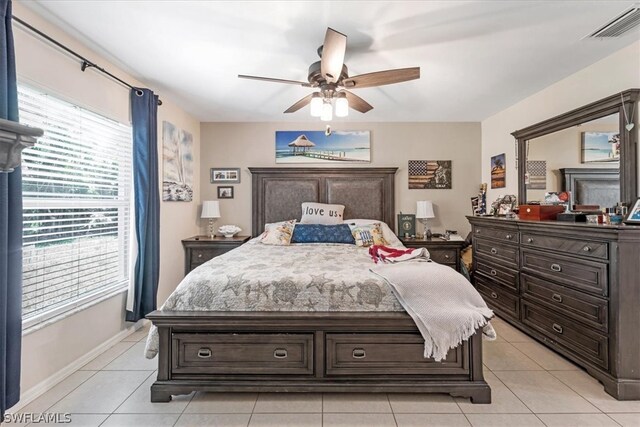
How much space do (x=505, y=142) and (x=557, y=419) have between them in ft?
10.6

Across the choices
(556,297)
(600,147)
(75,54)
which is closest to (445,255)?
(556,297)

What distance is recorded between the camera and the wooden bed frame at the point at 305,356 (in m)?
1.99

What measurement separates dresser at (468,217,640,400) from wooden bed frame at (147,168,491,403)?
0.92 metres

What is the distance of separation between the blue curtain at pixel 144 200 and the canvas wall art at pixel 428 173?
3.40 meters

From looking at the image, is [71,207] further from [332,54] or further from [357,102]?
[357,102]

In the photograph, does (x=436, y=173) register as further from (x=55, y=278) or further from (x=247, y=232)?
(x=55, y=278)

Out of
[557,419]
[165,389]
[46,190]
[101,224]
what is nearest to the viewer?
[557,419]

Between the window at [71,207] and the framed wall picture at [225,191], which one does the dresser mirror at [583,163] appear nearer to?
the framed wall picture at [225,191]

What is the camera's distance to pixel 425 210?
4359 mm

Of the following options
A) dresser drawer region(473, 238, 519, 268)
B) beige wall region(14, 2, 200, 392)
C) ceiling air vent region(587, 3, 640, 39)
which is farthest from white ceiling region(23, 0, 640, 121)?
dresser drawer region(473, 238, 519, 268)

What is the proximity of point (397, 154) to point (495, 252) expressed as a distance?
1.94 m

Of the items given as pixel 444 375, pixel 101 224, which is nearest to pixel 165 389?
pixel 101 224

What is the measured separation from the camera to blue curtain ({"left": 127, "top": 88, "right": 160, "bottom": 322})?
302cm

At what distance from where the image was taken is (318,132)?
181 inches
